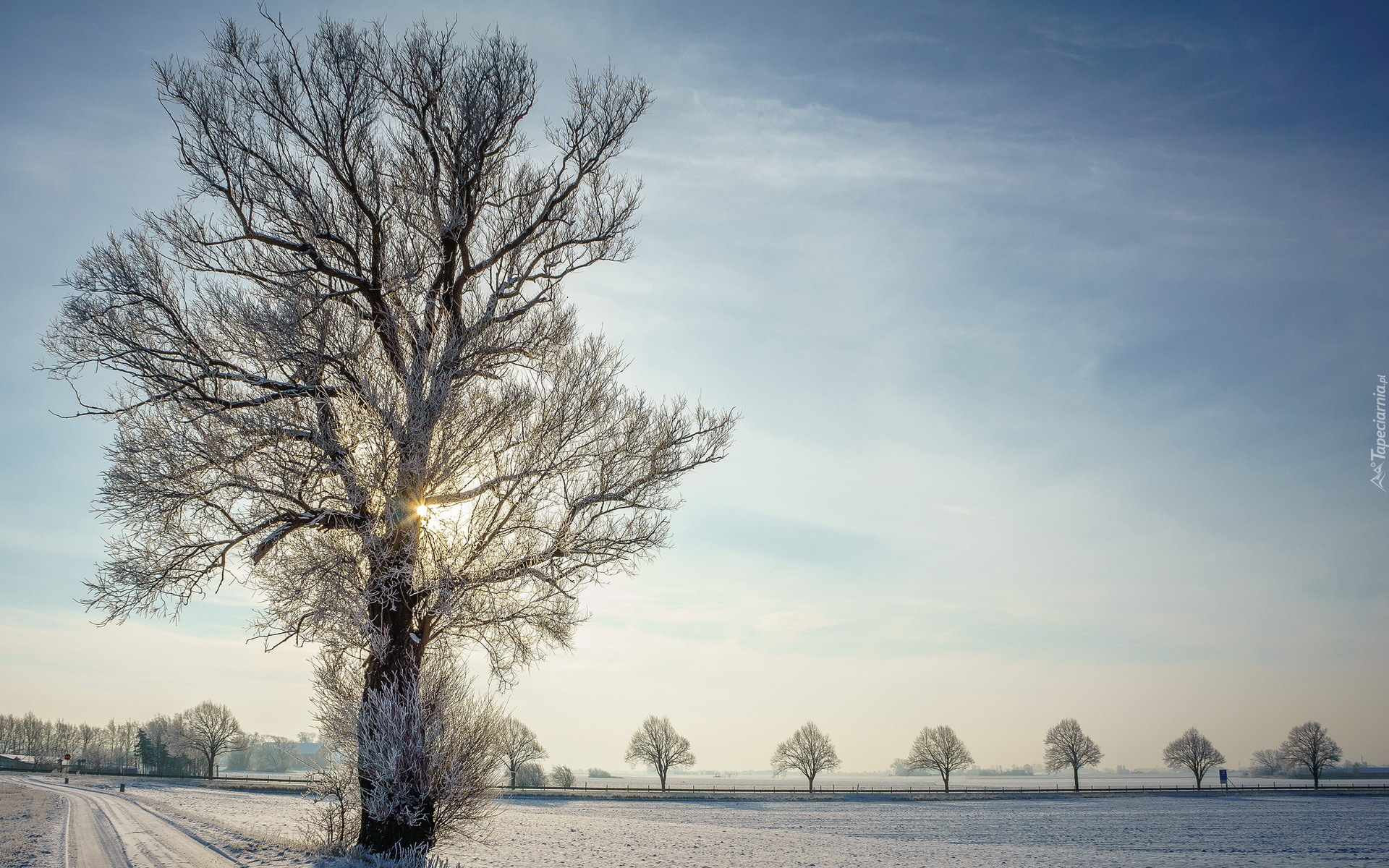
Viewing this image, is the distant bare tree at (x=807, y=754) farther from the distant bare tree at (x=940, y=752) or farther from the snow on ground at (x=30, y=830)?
the snow on ground at (x=30, y=830)

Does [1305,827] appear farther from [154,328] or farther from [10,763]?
[10,763]

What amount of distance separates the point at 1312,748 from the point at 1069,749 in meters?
29.2

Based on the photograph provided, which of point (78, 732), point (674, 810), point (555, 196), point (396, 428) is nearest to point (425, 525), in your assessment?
point (396, 428)

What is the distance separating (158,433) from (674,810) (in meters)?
43.2

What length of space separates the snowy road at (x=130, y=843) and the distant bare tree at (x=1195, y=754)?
97282 millimetres

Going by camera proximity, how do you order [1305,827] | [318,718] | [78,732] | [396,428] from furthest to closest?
[78,732]
[1305,827]
[318,718]
[396,428]

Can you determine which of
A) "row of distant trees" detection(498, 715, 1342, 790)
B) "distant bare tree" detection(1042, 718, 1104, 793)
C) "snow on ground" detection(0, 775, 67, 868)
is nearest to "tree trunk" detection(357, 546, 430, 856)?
"snow on ground" detection(0, 775, 67, 868)

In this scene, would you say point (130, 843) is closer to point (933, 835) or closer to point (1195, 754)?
point (933, 835)

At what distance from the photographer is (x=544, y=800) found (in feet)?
186

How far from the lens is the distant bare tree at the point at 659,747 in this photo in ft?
264

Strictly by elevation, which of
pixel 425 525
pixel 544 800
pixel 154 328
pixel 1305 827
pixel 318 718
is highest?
pixel 154 328

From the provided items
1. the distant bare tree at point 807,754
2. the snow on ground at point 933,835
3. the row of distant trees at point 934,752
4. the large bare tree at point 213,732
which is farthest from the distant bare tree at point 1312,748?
the large bare tree at point 213,732

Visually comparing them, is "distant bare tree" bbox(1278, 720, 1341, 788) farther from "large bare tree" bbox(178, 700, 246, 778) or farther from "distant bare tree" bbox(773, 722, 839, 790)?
"large bare tree" bbox(178, 700, 246, 778)

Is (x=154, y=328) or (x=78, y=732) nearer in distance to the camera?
(x=154, y=328)
